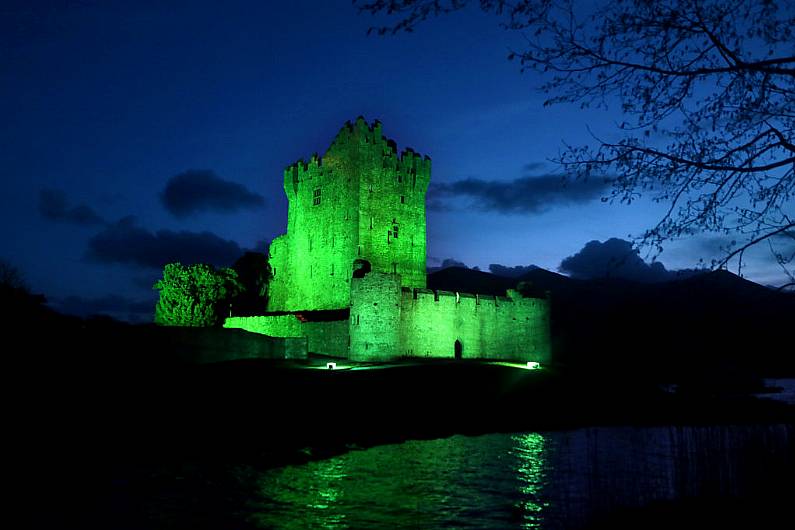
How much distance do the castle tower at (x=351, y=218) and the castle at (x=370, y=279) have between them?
0.23 feet

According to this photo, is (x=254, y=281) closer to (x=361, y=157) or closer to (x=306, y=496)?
(x=361, y=157)

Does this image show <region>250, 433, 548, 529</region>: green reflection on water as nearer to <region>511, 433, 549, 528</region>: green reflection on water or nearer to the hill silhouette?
<region>511, 433, 549, 528</region>: green reflection on water

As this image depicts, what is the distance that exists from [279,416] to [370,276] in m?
13.1

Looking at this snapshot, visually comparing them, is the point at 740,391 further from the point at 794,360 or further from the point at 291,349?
the point at 794,360

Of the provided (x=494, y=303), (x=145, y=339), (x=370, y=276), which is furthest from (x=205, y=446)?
(x=494, y=303)

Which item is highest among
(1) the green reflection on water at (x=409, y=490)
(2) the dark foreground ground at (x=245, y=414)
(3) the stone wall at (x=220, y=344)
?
(3) the stone wall at (x=220, y=344)

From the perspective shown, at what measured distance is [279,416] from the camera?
2108 cm

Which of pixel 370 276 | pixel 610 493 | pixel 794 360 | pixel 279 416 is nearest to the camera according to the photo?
pixel 610 493

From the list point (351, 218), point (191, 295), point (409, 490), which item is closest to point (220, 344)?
point (191, 295)

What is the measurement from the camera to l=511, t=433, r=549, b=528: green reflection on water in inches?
456

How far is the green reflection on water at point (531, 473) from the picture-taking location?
11594 millimetres

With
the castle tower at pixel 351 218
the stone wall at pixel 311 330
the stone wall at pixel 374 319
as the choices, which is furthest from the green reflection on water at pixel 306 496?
the castle tower at pixel 351 218

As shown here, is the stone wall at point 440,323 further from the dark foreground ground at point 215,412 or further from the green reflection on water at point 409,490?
the green reflection on water at point 409,490

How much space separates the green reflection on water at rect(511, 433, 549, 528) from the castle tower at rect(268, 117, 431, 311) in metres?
22.0
